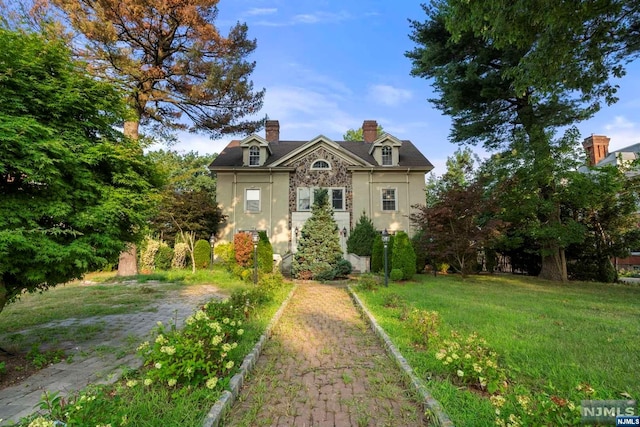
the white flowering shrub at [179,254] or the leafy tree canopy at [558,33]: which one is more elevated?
the leafy tree canopy at [558,33]

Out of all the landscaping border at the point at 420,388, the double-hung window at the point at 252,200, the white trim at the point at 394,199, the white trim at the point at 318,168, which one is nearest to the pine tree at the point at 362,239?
the white trim at the point at 394,199

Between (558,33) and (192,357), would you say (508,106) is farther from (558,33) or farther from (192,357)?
(192,357)

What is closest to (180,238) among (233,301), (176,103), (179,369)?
(176,103)

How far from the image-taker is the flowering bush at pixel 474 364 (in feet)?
10.6

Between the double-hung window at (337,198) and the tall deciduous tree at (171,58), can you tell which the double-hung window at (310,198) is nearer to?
the double-hung window at (337,198)

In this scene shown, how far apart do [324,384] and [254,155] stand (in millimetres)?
17739

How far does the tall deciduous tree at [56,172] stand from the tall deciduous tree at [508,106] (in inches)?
524

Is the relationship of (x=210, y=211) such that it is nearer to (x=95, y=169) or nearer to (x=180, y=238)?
(x=180, y=238)

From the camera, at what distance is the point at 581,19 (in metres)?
6.47

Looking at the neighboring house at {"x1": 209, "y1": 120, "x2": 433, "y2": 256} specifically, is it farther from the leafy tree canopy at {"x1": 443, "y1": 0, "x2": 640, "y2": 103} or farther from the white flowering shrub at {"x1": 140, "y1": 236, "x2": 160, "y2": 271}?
the leafy tree canopy at {"x1": 443, "y1": 0, "x2": 640, "y2": 103}

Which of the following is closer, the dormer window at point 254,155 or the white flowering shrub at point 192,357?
the white flowering shrub at point 192,357

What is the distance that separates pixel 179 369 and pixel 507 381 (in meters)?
3.52

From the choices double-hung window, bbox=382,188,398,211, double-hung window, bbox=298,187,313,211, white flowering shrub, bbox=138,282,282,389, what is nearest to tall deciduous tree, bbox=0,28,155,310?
white flowering shrub, bbox=138,282,282,389

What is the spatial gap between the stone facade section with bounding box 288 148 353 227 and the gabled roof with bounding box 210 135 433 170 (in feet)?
1.67
